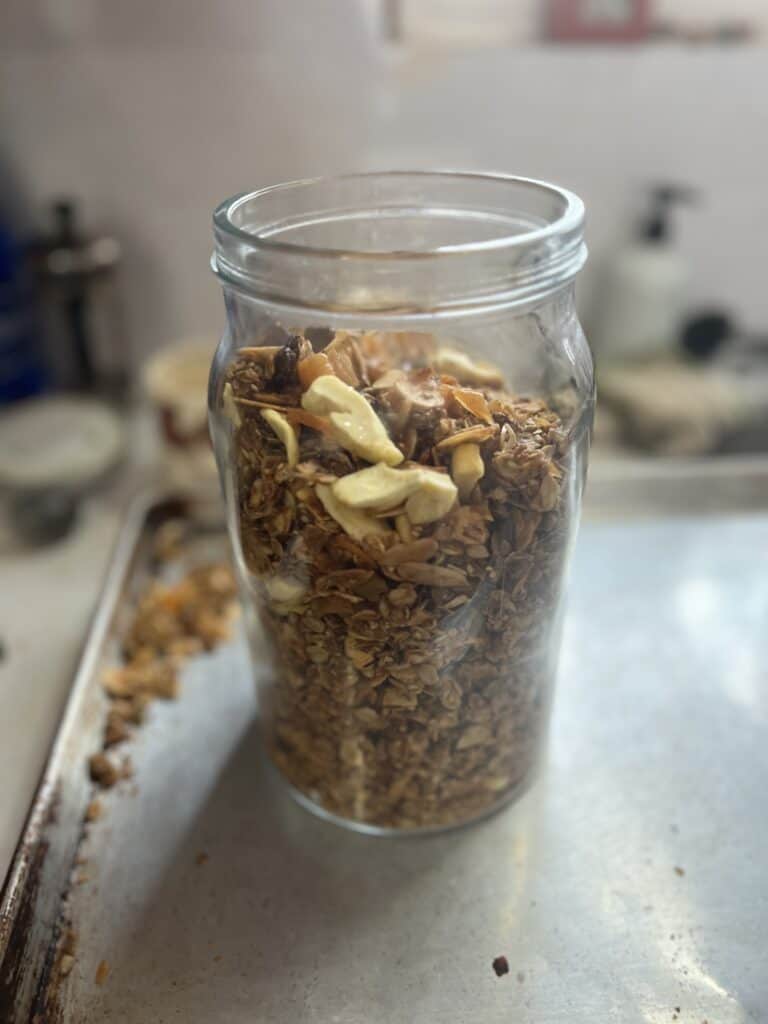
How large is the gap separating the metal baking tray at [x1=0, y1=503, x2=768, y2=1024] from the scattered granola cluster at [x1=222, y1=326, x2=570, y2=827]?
0.05m

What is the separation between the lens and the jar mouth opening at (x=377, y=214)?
31 centimetres

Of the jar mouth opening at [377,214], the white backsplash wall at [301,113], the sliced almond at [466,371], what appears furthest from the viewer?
the white backsplash wall at [301,113]

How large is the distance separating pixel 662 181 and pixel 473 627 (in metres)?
0.64

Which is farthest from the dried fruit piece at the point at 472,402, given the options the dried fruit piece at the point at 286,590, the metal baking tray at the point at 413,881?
the metal baking tray at the point at 413,881

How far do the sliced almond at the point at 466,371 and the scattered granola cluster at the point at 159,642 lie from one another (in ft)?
0.86

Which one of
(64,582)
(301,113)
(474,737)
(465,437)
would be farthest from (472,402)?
(301,113)

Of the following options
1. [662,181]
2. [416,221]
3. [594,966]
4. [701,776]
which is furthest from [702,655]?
[662,181]

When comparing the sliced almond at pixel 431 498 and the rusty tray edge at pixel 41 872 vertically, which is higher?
the sliced almond at pixel 431 498

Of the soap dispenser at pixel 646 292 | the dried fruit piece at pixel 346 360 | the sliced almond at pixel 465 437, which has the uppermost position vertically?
the dried fruit piece at pixel 346 360

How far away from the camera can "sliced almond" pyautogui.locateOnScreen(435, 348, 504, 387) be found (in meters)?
0.42

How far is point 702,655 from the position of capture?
0.55 m

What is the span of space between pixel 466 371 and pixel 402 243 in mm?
118

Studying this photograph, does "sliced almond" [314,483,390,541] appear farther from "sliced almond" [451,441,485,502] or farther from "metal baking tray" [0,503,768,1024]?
"metal baking tray" [0,503,768,1024]

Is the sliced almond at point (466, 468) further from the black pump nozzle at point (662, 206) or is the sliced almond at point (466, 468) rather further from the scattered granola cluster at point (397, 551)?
the black pump nozzle at point (662, 206)
